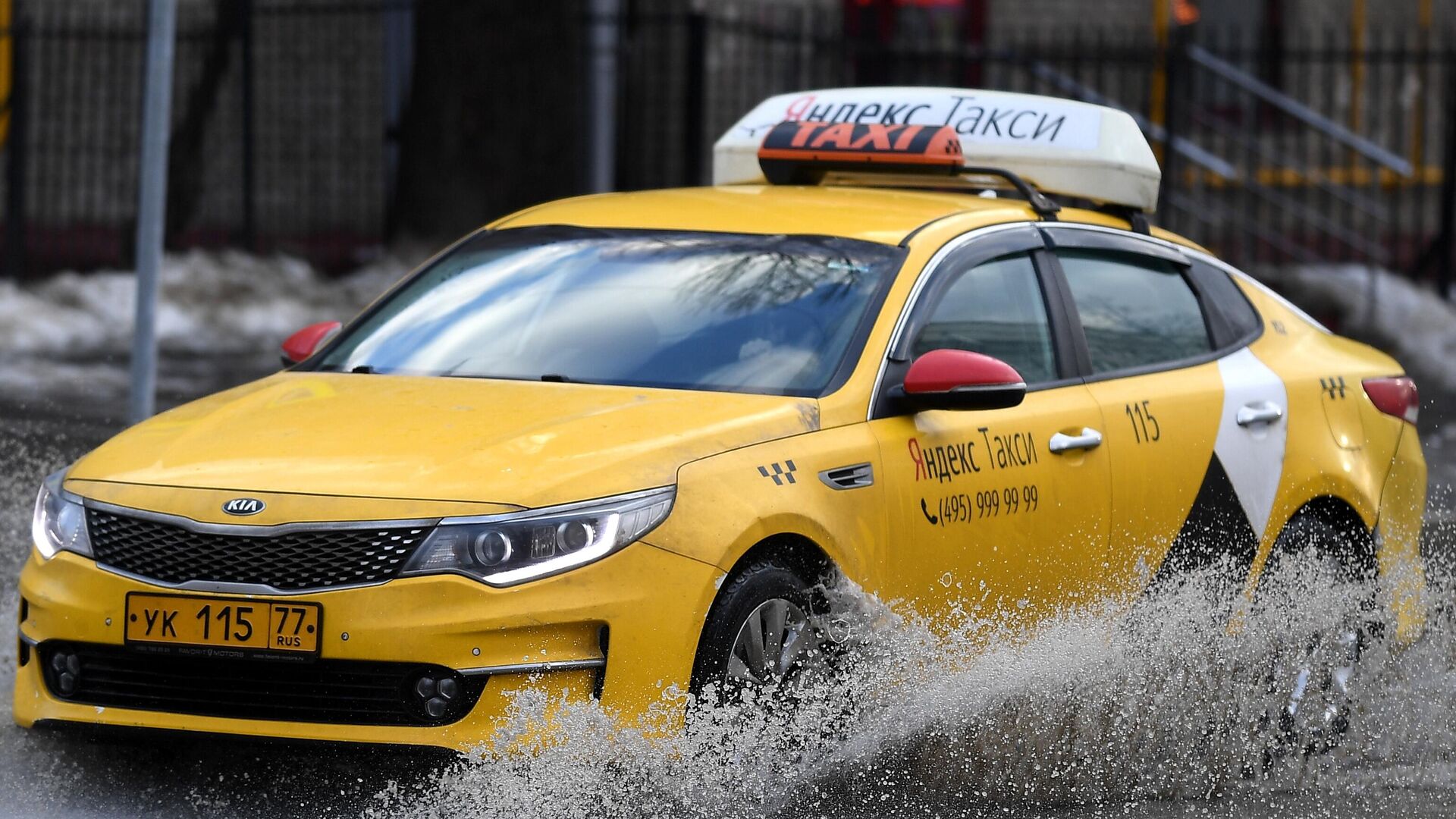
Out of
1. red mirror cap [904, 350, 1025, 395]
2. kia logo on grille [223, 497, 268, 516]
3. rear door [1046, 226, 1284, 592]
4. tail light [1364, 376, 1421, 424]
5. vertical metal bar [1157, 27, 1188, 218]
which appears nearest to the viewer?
kia logo on grille [223, 497, 268, 516]

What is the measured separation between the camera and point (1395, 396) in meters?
6.84

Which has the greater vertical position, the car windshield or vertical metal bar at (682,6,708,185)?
the car windshield

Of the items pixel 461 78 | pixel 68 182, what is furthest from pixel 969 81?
pixel 68 182

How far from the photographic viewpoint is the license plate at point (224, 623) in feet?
14.7

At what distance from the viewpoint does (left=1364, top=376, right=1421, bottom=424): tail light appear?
6.78m

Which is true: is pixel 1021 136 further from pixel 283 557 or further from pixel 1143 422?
pixel 283 557

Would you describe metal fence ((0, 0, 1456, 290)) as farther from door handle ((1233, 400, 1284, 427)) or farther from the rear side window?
door handle ((1233, 400, 1284, 427))

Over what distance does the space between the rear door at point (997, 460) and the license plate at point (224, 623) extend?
1445 mm

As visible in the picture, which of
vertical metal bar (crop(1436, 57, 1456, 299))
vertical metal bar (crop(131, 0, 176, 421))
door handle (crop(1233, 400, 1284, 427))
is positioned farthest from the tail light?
vertical metal bar (crop(1436, 57, 1456, 299))

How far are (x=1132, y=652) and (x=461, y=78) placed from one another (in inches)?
434

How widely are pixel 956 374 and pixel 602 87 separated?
1138cm

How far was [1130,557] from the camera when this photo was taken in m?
5.93

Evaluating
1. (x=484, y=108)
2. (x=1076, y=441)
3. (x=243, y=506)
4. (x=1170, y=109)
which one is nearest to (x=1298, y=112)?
(x=1170, y=109)

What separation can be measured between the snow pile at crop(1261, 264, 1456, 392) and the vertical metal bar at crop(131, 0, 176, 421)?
9.89m
